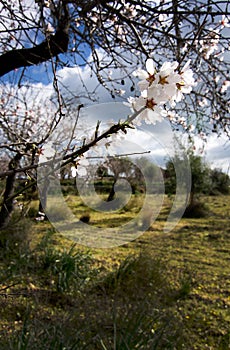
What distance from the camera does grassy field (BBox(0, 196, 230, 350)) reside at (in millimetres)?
2004

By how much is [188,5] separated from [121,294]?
2.58m

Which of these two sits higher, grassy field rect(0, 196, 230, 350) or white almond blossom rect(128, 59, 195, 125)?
white almond blossom rect(128, 59, 195, 125)

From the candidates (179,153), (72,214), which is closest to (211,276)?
(72,214)

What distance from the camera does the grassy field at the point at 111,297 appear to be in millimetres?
2004

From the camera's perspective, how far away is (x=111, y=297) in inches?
136

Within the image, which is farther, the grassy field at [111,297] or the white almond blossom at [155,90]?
the grassy field at [111,297]

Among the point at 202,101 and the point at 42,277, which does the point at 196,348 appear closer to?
the point at 42,277

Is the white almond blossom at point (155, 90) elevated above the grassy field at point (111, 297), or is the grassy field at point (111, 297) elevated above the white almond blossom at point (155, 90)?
the white almond blossom at point (155, 90)

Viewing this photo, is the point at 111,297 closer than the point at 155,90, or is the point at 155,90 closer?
the point at 155,90

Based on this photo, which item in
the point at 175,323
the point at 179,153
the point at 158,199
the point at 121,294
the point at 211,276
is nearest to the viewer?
the point at 175,323

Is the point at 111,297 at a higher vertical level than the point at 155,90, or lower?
lower

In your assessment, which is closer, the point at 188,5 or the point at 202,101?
the point at 188,5

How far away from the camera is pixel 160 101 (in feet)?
2.85

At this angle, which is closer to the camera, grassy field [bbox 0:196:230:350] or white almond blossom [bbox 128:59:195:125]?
white almond blossom [bbox 128:59:195:125]
